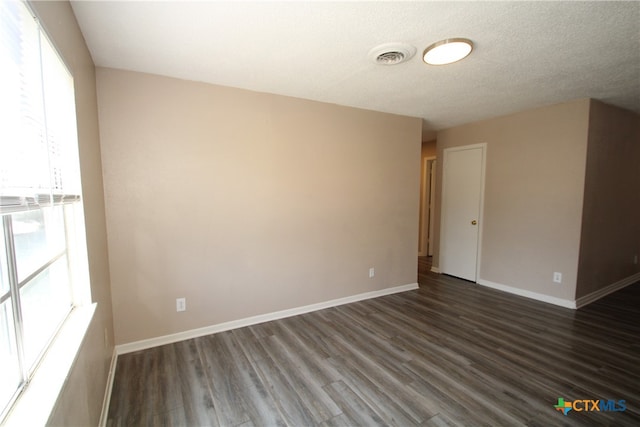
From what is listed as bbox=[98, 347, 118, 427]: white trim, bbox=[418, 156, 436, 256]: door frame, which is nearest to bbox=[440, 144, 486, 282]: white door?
bbox=[418, 156, 436, 256]: door frame

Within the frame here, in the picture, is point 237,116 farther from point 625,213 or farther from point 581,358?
point 625,213

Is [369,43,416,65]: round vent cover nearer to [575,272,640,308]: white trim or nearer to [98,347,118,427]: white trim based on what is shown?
[98,347,118,427]: white trim

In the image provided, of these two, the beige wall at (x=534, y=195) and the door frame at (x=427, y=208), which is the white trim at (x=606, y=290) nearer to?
the beige wall at (x=534, y=195)

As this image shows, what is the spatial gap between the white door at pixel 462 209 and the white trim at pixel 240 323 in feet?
4.00

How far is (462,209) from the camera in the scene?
4.27 meters

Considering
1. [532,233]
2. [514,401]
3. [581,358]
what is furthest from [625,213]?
[514,401]

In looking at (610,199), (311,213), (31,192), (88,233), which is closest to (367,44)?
(311,213)

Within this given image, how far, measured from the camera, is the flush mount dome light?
1820mm

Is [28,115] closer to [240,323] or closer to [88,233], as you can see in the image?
[88,233]

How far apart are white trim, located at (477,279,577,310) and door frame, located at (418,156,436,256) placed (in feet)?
6.15

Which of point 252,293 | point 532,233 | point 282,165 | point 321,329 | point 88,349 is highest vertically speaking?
point 282,165

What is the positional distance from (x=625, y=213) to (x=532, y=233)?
5.37 feet

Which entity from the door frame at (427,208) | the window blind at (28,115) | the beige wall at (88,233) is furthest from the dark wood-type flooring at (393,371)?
the door frame at (427,208)

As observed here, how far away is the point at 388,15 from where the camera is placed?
1583 mm
